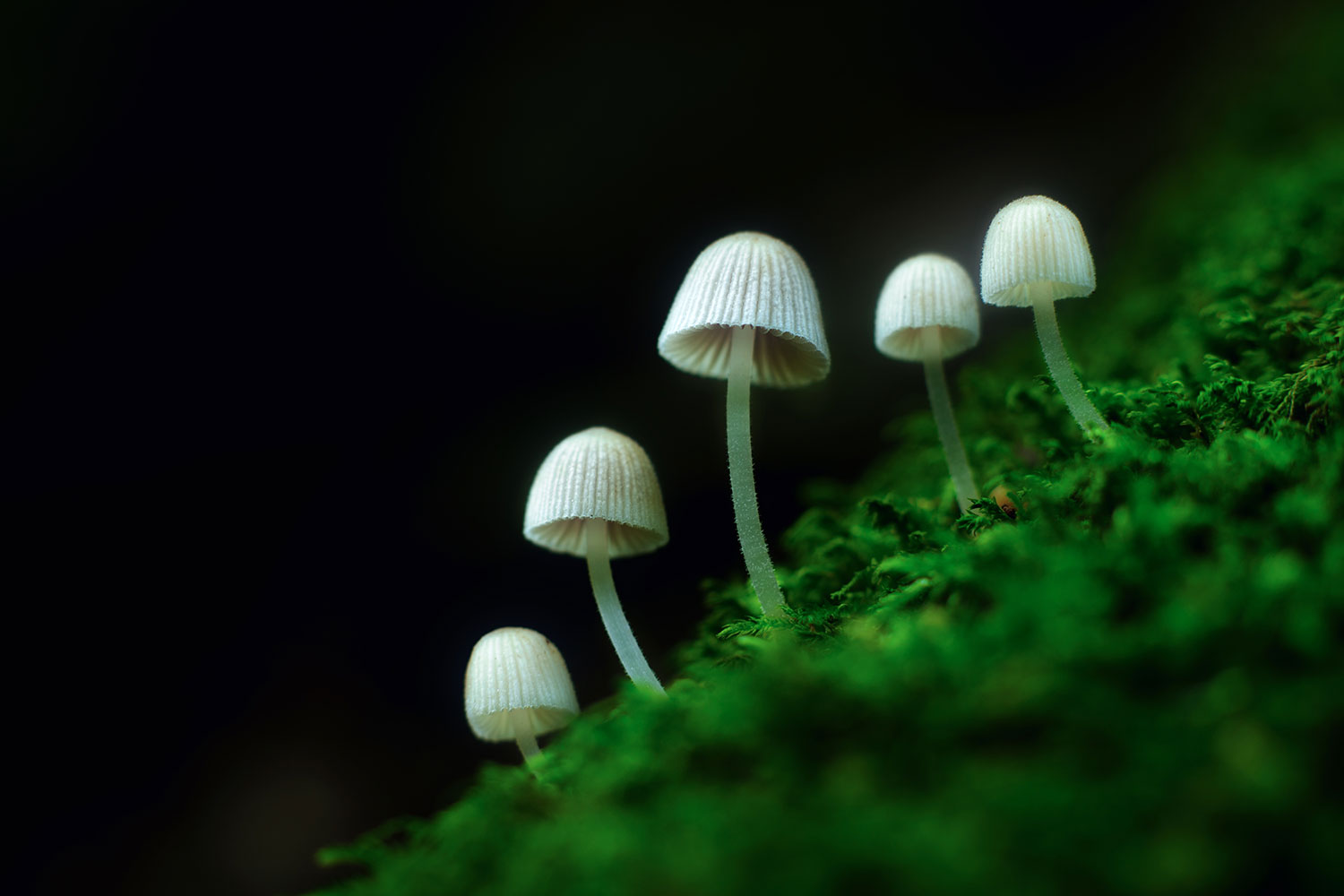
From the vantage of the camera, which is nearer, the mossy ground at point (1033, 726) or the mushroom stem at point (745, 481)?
the mossy ground at point (1033, 726)

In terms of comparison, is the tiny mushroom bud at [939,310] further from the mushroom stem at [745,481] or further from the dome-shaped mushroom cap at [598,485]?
the dome-shaped mushroom cap at [598,485]

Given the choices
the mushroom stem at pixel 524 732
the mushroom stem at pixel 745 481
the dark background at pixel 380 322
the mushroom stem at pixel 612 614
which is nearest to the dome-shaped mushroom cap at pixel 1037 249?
the mushroom stem at pixel 745 481

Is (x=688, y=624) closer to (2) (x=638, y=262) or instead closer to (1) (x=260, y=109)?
(2) (x=638, y=262)

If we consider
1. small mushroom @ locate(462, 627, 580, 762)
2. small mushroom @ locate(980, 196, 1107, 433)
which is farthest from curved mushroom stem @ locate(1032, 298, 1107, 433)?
small mushroom @ locate(462, 627, 580, 762)

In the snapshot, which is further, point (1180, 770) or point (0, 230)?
point (0, 230)

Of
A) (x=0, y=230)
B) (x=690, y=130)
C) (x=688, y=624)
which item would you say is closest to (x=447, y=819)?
(x=688, y=624)

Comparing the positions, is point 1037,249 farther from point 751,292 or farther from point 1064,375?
point 751,292

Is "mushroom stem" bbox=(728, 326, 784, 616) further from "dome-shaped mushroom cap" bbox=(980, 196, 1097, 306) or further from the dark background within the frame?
the dark background
